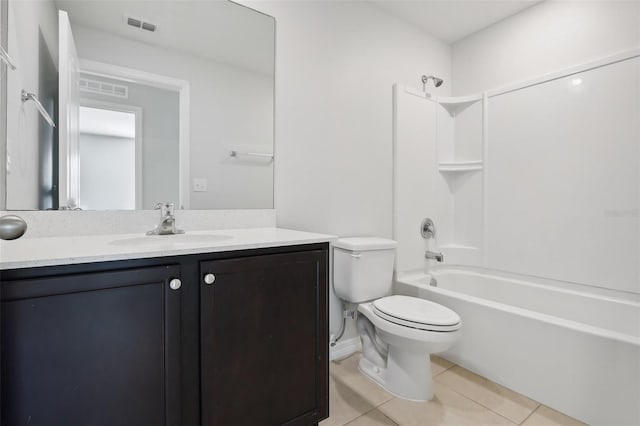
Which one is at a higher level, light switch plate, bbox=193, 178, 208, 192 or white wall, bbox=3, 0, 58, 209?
white wall, bbox=3, 0, 58, 209

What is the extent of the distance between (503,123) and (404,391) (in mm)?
2067

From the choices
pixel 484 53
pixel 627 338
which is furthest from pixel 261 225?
pixel 484 53

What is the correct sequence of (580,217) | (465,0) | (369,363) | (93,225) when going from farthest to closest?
(465,0), (580,217), (369,363), (93,225)

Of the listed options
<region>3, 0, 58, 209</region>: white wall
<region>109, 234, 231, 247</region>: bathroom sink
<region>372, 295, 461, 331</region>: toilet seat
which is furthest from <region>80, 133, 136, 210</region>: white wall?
<region>372, 295, 461, 331</region>: toilet seat

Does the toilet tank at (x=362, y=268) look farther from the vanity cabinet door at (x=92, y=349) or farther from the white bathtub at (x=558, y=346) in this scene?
the vanity cabinet door at (x=92, y=349)

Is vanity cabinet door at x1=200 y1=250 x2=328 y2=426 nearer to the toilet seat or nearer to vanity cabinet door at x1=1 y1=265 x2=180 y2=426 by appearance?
vanity cabinet door at x1=1 y1=265 x2=180 y2=426

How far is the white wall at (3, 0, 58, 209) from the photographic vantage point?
1084 mm

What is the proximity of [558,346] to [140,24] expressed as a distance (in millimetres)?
2539

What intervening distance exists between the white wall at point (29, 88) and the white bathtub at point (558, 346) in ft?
6.96

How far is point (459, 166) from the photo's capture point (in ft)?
8.54

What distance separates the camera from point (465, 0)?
220 cm

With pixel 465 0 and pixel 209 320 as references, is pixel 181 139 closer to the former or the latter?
pixel 209 320

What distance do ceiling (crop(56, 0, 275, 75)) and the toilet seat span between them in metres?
1.49

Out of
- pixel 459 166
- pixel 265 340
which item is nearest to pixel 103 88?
pixel 265 340
